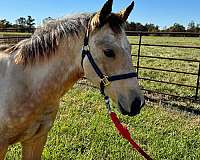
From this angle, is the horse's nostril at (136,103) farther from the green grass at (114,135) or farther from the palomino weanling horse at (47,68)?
the green grass at (114,135)

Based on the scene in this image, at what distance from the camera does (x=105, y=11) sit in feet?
Answer: 7.94

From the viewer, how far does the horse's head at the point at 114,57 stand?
2363 millimetres

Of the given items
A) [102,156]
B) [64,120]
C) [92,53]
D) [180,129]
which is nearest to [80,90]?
[64,120]

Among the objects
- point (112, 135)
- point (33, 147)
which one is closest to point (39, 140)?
point (33, 147)

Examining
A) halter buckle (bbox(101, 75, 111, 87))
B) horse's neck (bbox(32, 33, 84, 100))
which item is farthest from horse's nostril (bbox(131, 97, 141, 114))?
horse's neck (bbox(32, 33, 84, 100))

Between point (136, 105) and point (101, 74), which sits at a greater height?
point (101, 74)

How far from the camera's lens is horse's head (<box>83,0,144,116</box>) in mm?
2363

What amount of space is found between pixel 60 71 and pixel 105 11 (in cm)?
63

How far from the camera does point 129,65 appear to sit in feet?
7.90

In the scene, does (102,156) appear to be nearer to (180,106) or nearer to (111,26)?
(111,26)

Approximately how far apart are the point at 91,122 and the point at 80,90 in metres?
2.47

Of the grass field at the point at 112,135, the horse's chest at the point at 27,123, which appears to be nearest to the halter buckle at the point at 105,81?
the horse's chest at the point at 27,123

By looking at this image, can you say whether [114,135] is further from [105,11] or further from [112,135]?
[105,11]

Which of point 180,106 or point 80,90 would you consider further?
point 80,90
